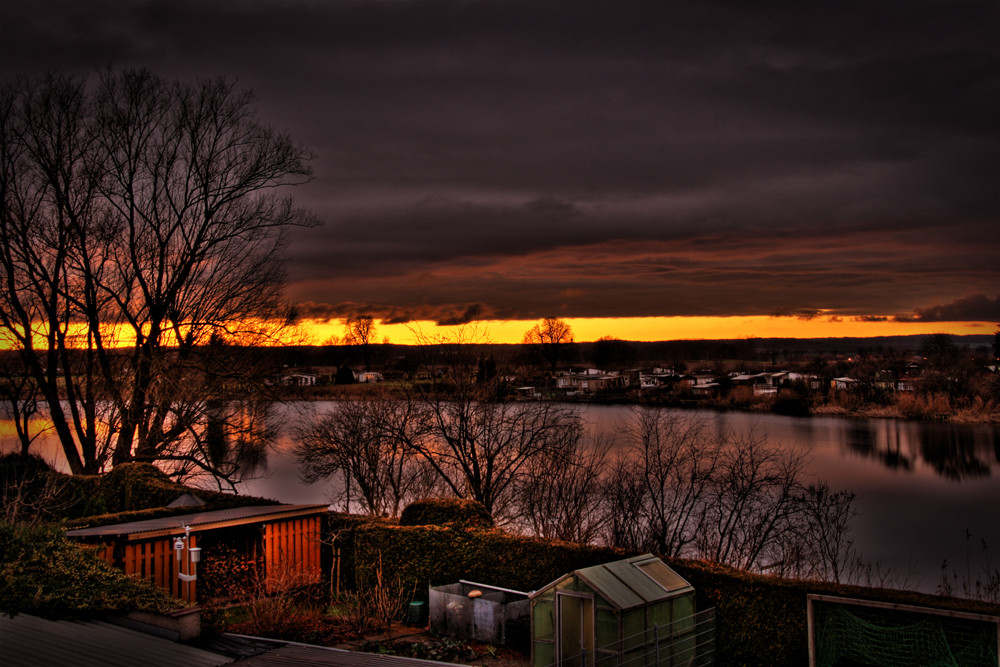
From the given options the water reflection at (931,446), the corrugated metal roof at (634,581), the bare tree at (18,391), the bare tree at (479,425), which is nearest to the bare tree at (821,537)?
the bare tree at (479,425)

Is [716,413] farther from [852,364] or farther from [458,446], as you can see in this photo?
[458,446]

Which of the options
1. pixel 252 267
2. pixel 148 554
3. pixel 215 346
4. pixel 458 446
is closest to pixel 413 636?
pixel 148 554

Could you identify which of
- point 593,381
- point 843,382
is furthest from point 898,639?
point 843,382

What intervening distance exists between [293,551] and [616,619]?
274 inches

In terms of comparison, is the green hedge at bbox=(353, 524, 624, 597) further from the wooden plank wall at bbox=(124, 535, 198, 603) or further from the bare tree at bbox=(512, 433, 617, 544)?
the bare tree at bbox=(512, 433, 617, 544)

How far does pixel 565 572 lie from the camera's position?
40.0ft

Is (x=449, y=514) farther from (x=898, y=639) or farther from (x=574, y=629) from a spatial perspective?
(x=898, y=639)

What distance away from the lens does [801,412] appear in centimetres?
5984

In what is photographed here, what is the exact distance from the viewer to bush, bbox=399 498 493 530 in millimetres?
13906

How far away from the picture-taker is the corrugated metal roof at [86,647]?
7.18 meters

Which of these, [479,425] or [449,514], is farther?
[479,425]

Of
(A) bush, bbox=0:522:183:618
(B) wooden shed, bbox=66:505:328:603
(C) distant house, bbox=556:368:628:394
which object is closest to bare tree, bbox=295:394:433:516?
(B) wooden shed, bbox=66:505:328:603

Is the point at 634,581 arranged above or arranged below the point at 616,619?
above

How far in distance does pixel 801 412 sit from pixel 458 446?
42.4 m
